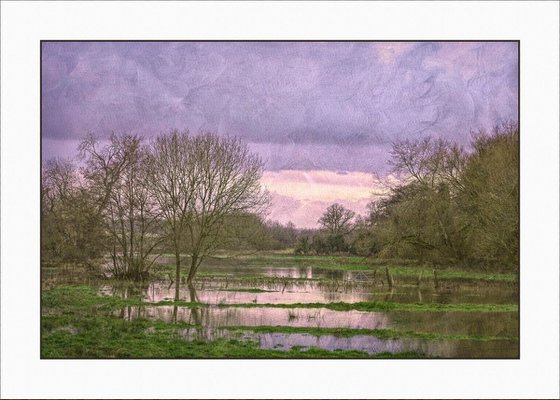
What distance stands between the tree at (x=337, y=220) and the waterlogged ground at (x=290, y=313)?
0.55 metres

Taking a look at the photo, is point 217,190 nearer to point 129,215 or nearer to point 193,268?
point 193,268

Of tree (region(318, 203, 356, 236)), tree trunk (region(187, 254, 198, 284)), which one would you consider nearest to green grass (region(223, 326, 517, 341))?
tree trunk (region(187, 254, 198, 284))

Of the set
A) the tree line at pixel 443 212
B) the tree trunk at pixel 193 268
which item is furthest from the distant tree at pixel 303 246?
the tree trunk at pixel 193 268

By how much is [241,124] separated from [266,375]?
4052 millimetres

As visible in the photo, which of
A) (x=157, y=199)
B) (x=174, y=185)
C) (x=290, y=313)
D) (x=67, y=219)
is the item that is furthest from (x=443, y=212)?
(x=67, y=219)

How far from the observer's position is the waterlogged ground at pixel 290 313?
38.2 ft

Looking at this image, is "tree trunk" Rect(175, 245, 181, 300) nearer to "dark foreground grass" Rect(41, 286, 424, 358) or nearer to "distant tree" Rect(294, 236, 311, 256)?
"dark foreground grass" Rect(41, 286, 424, 358)

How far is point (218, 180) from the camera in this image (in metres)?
12.7

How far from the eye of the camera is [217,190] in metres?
12.7

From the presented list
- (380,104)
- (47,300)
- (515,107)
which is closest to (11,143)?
(47,300)

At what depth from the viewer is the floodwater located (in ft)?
38.4

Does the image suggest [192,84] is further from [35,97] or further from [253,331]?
[253,331]

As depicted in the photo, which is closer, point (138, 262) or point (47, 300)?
point (47, 300)

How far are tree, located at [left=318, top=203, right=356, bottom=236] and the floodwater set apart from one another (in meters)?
0.74
